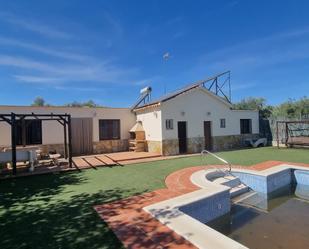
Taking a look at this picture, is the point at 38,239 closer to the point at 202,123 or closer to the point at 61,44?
the point at 61,44

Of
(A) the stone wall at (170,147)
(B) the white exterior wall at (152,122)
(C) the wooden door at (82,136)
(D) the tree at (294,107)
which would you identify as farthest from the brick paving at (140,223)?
(D) the tree at (294,107)

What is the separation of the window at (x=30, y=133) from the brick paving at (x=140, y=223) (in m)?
12.0

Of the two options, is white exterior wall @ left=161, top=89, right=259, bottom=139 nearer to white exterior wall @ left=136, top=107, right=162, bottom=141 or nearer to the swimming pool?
white exterior wall @ left=136, top=107, right=162, bottom=141

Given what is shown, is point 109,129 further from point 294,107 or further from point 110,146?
point 294,107

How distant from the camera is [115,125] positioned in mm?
18172

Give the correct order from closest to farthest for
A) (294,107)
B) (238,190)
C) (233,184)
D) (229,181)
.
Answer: (238,190) → (229,181) → (233,184) → (294,107)

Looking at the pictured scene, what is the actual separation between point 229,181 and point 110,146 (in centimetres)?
1143

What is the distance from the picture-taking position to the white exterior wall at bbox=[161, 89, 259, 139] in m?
15.8

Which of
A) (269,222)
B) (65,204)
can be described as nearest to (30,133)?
(65,204)

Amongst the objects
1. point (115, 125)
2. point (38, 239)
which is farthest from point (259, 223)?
point (115, 125)

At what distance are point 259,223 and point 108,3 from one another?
1134cm

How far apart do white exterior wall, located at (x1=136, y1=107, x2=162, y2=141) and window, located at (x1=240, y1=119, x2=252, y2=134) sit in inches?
370

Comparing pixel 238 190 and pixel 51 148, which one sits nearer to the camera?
pixel 238 190

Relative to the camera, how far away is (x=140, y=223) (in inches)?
178
